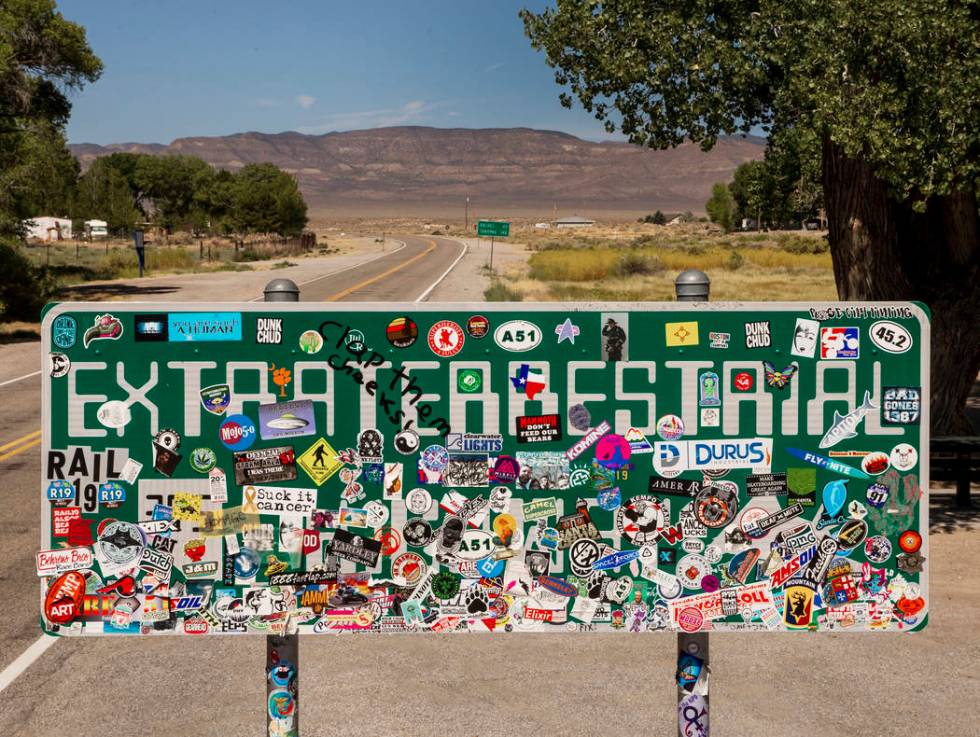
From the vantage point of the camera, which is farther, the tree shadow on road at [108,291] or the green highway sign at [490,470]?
the tree shadow on road at [108,291]

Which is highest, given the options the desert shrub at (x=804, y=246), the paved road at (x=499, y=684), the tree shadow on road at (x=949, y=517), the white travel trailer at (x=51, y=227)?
the white travel trailer at (x=51, y=227)

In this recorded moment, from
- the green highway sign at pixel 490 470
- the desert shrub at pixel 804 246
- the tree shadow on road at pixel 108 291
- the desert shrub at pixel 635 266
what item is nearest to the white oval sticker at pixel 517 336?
the green highway sign at pixel 490 470

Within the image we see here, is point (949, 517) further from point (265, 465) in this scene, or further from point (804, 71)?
point (265, 465)

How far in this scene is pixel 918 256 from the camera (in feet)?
44.0

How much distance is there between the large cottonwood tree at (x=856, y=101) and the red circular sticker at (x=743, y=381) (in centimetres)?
791

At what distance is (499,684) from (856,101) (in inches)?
285

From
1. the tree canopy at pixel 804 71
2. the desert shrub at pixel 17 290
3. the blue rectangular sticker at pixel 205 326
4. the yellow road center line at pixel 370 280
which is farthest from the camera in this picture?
the yellow road center line at pixel 370 280

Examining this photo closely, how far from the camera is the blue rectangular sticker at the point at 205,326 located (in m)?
3.38

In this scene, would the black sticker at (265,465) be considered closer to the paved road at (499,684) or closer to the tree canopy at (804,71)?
the paved road at (499,684)

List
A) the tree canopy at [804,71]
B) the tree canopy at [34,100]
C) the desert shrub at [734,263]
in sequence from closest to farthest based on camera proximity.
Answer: the tree canopy at [804,71], the tree canopy at [34,100], the desert shrub at [734,263]

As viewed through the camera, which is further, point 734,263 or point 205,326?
point 734,263

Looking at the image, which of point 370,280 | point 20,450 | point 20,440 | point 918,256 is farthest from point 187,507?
point 370,280

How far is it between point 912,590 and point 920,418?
0.56m

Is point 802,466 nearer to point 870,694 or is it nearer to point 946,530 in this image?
point 870,694
